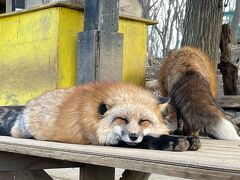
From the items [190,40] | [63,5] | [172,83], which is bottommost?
[172,83]

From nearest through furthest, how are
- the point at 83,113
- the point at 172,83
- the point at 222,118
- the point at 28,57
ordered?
the point at 83,113 < the point at 222,118 < the point at 172,83 < the point at 28,57

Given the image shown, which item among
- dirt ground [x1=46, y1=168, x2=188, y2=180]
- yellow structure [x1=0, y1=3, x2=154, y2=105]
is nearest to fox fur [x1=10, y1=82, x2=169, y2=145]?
yellow structure [x1=0, y1=3, x2=154, y2=105]

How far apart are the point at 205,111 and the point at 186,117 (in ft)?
0.43

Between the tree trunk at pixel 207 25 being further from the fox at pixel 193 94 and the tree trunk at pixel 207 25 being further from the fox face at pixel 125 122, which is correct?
the fox face at pixel 125 122

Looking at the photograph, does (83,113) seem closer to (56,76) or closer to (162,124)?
(162,124)

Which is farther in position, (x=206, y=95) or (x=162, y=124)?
(x=206, y=95)

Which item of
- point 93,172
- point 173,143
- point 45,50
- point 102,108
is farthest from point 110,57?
point 173,143

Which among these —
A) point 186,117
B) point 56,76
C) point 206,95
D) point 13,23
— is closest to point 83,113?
point 186,117

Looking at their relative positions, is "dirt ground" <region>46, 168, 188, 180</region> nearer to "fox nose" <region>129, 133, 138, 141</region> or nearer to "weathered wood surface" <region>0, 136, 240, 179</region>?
"fox nose" <region>129, 133, 138, 141</region>

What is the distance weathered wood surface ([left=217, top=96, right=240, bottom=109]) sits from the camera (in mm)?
5160

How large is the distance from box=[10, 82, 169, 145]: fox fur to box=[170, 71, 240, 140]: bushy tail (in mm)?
262

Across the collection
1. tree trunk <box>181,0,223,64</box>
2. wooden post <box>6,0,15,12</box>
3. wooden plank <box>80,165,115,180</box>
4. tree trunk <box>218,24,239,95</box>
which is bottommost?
wooden plank <box>80,165,115,180</box>

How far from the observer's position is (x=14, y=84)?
474cm

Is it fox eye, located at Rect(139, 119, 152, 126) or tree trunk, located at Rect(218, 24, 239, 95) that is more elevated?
tree trunk, located at Rect(218, 24, 239, 95)
